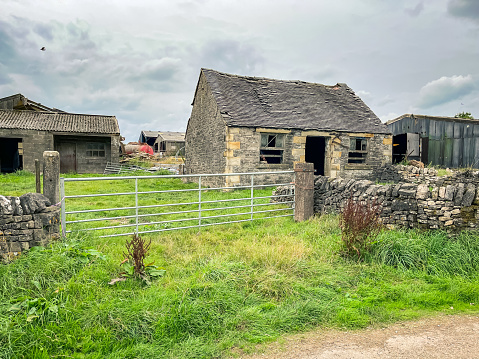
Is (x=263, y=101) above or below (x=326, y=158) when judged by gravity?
above

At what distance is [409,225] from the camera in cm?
675

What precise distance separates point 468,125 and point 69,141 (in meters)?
26.5

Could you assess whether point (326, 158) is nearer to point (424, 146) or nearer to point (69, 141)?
point (424, 146)

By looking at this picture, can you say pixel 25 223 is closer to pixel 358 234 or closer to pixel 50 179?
pixel 50 179

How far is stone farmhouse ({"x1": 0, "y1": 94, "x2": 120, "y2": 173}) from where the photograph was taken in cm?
2141

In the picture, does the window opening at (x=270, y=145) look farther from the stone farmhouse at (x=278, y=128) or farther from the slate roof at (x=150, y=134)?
the slate roof at (x=150, y=134)

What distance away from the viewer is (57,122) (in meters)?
23.1

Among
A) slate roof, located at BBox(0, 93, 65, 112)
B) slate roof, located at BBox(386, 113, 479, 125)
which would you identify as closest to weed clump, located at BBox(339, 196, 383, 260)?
slate roof, located at BBox(386, 113, 479, 125)

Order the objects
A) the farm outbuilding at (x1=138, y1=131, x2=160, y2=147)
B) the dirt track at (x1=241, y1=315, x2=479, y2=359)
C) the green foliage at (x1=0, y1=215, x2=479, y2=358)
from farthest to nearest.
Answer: the farm outbuilding at (x1=138, y1=131, x2=160, y2=147) < the green foliage at (x1=0, y1=215, x2=479, y2=358) < the dirt track at (x1=241, y1=315, x2=479, y2=359)

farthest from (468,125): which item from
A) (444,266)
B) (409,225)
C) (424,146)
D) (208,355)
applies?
(208,355)

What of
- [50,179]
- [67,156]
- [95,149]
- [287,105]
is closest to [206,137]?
[287,105]

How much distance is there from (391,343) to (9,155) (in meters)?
27.3

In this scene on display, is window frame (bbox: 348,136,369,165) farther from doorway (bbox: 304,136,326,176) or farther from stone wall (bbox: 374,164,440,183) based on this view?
doorway (bbox: 304,136,326,176)

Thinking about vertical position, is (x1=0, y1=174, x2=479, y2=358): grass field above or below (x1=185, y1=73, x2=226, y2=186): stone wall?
below
